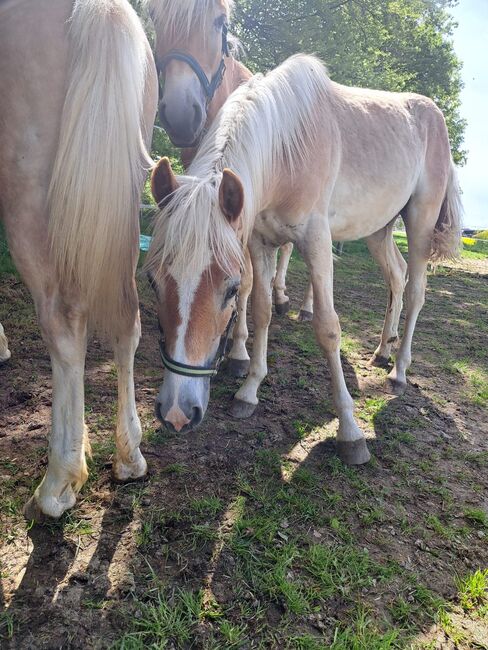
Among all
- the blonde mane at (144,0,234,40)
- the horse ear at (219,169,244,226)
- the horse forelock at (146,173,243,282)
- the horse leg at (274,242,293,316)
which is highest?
the blonde mane at (144,0,234,40)

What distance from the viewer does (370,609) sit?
172 centimetres

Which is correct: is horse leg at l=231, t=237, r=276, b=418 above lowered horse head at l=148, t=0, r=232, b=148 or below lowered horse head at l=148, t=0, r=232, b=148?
below

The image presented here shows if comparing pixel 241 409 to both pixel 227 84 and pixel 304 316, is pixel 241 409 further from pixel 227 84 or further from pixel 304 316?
pixel 227 84

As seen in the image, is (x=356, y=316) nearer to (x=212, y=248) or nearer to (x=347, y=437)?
(x=347, y=437)

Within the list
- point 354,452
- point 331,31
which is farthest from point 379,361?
point 331,31

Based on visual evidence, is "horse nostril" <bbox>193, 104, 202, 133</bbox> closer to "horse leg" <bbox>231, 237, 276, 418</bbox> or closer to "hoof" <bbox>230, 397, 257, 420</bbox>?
"horse leg" <bbox>231, 237, 276, 418</bbox>

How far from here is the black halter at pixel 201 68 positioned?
2889 mm

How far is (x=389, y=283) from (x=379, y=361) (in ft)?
2.59

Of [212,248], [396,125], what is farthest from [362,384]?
[212,248]

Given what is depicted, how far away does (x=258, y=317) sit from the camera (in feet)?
10.4

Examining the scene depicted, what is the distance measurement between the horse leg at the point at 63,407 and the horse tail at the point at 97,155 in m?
0.12

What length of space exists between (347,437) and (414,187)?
233 centimetres

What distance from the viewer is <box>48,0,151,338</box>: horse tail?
1.50 meters

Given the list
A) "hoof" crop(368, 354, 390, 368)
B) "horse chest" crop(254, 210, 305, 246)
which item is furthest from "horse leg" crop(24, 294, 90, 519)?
"hoof" crop(368, 354, 390, 368)
